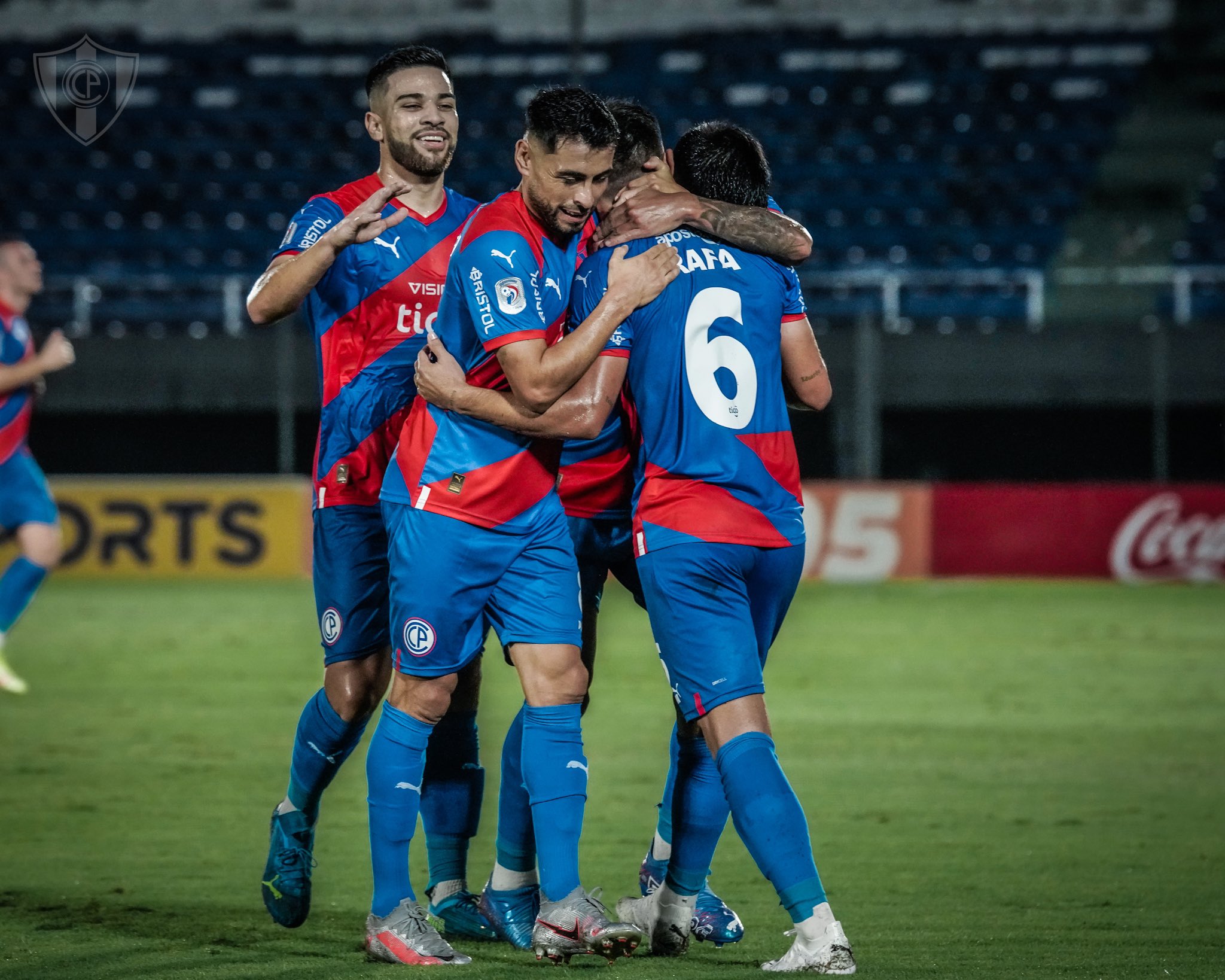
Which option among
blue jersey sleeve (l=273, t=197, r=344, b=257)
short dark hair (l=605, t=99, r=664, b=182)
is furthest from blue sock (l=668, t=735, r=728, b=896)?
blue jersey sleeve (l=273, t=197, r=344, b=257)

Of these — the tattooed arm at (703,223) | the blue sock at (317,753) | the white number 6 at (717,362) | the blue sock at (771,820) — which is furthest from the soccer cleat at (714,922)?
the tattooed arm at (703,223)

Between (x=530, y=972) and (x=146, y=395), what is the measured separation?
15.8 m

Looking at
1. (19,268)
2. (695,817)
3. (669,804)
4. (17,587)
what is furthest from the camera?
(17,587)

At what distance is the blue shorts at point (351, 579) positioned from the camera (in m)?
4.87

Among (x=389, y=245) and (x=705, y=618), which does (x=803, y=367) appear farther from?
(x=389, y=245)

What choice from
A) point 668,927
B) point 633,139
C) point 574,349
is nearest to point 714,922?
point 668,927

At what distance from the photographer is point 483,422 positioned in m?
4.22

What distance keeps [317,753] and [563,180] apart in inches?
74.8

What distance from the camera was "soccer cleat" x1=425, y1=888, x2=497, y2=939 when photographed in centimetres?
458

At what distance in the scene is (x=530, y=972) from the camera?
4.03 metres

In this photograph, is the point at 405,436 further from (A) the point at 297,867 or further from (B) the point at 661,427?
(A) the point at 297,867

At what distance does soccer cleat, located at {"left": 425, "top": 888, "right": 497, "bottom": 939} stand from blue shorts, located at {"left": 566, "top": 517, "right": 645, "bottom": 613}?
0.92m

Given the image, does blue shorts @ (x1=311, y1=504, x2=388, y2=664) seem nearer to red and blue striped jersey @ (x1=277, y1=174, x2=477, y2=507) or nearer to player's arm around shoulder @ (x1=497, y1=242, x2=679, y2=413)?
red and blue striped jersey @ (x1=277, y1=174, x2=477, y2=507)

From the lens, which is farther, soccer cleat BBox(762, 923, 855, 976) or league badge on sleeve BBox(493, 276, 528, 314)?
league badge on sleeve BBox(493, 276, 528, 314)
